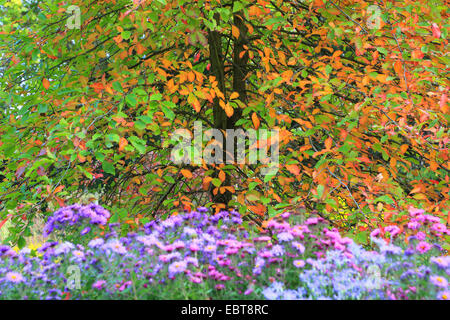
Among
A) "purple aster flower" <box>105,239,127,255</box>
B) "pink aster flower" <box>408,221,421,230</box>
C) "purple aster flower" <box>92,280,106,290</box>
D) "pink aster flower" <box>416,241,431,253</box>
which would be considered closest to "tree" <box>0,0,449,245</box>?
"pink aster flower" <box>408,221,421,230</box>

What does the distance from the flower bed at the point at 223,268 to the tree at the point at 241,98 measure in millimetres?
416

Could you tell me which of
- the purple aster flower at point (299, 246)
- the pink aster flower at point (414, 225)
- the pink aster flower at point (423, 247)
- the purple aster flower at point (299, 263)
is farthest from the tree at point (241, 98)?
the purple aster flower at point (299, 263)

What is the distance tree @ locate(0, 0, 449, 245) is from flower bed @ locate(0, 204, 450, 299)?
0.42 metres

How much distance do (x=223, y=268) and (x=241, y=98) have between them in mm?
2498

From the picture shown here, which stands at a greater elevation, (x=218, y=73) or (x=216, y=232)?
(x=218, y=73)

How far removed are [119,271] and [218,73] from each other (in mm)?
2521

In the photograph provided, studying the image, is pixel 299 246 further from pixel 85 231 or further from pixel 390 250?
pixel 85 231

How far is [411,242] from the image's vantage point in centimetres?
239

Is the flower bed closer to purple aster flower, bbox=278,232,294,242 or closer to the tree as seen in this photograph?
purple aster flower, bbox=278,232,294,242

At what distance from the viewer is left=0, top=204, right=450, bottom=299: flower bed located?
6.77 ft

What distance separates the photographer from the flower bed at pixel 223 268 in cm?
206
